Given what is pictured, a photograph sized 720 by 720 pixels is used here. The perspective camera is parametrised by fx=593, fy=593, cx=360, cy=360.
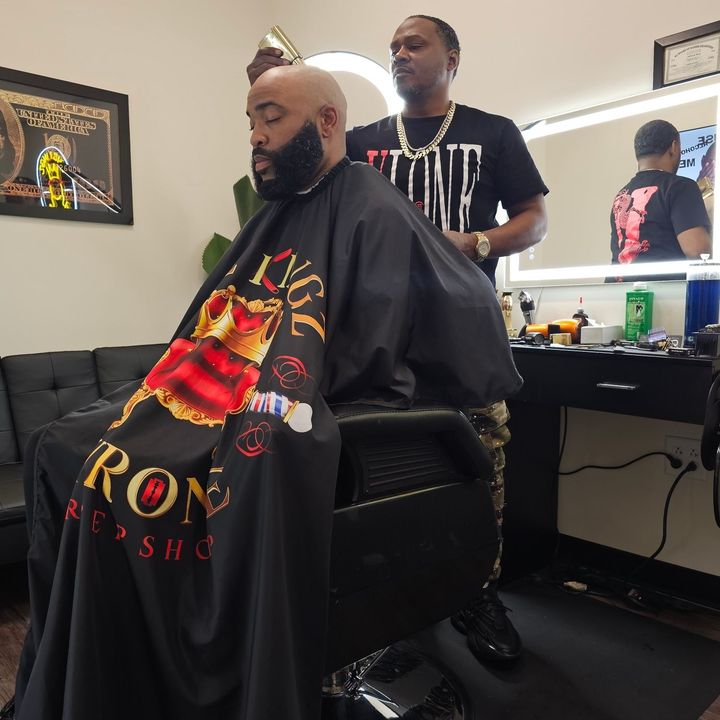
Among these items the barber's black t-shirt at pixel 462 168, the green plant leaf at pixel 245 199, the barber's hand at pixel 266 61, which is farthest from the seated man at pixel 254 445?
the green plant leaf at pixel 245 199

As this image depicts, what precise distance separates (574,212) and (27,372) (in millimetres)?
2098

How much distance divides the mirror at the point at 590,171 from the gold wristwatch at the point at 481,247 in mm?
845

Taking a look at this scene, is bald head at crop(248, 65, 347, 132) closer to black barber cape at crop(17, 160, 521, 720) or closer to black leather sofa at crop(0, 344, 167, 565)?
black barber cape at crop(17, 160, 521, 720)

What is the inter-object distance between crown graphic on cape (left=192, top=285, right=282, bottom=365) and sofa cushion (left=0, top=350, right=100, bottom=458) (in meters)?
1.46

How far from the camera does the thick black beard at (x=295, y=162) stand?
3.42 ft

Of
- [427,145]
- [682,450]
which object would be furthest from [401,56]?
[682,450]

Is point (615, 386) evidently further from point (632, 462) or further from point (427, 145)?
point (427, 145)

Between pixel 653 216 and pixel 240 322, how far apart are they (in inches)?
58.9

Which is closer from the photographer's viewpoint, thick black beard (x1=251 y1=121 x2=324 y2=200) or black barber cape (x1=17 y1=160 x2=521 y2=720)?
black barber cape (x1=17 y1=160 x2=521 y2=720)

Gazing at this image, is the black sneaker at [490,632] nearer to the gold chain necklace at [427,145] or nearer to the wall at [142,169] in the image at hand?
the gold chain necklace at [427,145]

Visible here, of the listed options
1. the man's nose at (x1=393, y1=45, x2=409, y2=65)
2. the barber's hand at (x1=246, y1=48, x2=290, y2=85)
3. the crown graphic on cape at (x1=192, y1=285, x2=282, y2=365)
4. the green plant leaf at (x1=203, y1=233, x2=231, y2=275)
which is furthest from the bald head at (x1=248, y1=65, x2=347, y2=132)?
the green plant leaf at (x1=203, y1=233, x2=231, y2=275)

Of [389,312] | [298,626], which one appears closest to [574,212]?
[389,312]

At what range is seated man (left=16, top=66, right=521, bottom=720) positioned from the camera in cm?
70

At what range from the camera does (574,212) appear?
210cm
